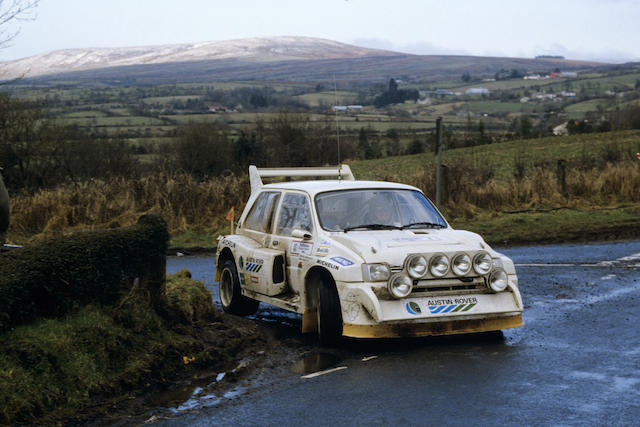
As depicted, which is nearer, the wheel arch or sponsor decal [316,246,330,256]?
sponsor decal [316,246,330,256]

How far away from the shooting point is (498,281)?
30.0ft

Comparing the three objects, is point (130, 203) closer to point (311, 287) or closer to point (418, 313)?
point (311, 287)

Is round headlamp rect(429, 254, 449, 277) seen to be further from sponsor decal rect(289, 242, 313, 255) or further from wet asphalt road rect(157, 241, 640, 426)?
sponsor decal rect(289, 242, 313, 255)

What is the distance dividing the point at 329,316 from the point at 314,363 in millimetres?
650

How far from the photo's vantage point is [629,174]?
2759 centimetres

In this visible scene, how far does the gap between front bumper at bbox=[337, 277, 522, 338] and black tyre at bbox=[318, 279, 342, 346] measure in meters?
0.13

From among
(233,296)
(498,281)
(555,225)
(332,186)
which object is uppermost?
(332,186)

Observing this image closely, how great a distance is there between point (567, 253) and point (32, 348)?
13.0 metres

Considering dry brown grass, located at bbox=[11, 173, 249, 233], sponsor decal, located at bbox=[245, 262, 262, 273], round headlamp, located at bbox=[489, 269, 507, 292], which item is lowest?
dry brown grass, located at bbox=[11, 173, 249, 233]

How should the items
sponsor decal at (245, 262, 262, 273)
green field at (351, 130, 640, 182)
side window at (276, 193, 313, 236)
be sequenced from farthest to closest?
1. green field at (351, 130, 640, 182)
2. sponsor decal at (245, 262, 262, 273)
3. side window at (276, 193, 313, 236)

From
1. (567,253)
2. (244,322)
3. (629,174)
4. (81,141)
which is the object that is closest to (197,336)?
(244,322)

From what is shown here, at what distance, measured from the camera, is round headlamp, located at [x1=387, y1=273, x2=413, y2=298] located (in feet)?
28.6

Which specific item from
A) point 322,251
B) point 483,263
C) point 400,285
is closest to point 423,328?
point 400,285

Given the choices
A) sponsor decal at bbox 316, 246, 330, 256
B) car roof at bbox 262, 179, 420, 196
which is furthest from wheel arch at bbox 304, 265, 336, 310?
car roof at bbox 262, 179, 420, 196
